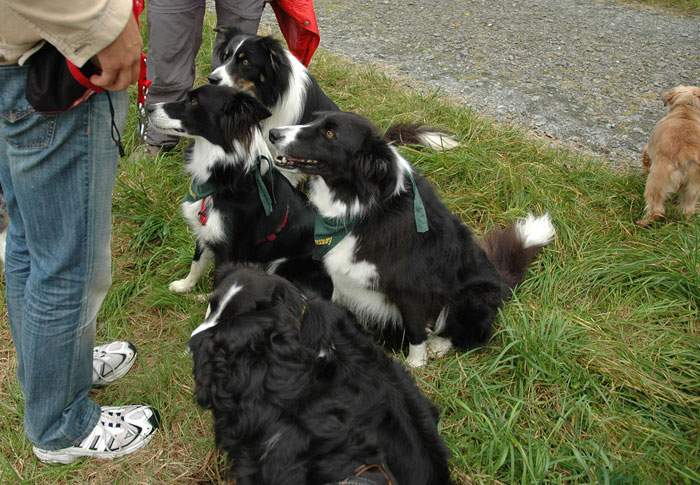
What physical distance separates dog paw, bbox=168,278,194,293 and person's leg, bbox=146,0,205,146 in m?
1.30

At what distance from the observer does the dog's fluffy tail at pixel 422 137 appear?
157 inches

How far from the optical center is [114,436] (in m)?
2.21

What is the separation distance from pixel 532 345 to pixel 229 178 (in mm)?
1675

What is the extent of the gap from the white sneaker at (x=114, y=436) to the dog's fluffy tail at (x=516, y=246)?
1.90m

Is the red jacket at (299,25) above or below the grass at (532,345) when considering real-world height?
above

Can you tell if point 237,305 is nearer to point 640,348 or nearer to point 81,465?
point 81,465

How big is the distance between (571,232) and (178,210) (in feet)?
7.89

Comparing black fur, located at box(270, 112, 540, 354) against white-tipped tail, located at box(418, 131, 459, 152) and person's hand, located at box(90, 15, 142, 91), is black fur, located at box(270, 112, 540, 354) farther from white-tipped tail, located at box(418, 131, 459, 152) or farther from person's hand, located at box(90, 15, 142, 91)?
white-tipped tail, located at box(418, 131, 459, 152)

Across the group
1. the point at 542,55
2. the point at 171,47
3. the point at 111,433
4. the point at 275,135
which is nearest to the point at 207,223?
the point at 275,135

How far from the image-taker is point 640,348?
8.80 ft

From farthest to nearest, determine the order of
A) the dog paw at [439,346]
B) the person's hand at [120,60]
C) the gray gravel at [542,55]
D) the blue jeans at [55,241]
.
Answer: the gray gravel at [542,55] → the dog paw at [439,346] → the blue jeans at [55,241] → the person's hand at [120,60]

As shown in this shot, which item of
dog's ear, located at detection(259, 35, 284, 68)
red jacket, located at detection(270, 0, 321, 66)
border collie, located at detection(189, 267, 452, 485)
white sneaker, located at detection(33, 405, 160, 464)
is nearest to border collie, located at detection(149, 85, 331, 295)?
white sneaker, located at detection(33, 405, 160, 464)

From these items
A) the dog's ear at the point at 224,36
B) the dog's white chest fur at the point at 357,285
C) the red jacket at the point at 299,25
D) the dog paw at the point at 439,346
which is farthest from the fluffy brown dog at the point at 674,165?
the dog's ear at the point at 224,36

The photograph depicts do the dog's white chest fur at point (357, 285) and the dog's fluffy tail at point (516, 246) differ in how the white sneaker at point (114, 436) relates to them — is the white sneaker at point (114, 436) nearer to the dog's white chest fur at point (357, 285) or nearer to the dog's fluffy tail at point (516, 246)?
the dog's white chest fur at point (357, 285)
